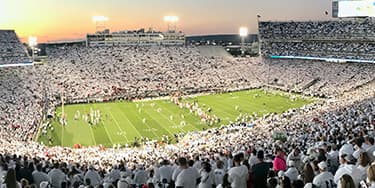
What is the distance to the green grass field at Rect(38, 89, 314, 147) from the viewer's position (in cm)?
3678

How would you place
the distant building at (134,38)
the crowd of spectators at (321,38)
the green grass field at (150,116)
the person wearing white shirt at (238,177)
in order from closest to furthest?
the person wearing white shirt at (238,177) → the green grass field at (150,116) → the crowd of spectators at (321,38) → the distant building at (134,38)

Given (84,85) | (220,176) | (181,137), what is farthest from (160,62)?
(220,176)

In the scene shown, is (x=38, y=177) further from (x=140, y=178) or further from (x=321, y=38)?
(x=321, y=38)

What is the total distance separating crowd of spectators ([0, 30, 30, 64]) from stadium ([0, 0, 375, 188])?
210 mm

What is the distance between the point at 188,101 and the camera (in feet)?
179

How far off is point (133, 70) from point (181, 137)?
130 ft

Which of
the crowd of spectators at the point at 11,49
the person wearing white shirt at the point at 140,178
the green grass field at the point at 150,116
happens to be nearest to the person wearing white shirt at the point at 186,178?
the person wearing white shirt at the point at 140,178

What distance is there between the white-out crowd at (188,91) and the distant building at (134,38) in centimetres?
403

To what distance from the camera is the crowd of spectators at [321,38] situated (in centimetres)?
6494

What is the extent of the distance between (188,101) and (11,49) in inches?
1022

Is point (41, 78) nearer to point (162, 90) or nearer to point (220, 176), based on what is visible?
point (162, 90)

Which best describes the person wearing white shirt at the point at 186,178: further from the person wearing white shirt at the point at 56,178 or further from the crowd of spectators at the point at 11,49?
the crowd of spectators at the point at 11,49

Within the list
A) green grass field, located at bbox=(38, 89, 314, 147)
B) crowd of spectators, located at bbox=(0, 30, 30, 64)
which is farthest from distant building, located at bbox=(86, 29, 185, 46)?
green grass field, located at bbox=(38, 89, 314, 147)

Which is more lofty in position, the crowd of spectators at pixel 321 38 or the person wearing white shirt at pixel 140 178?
the crowd of spectators at pixel 321 38
